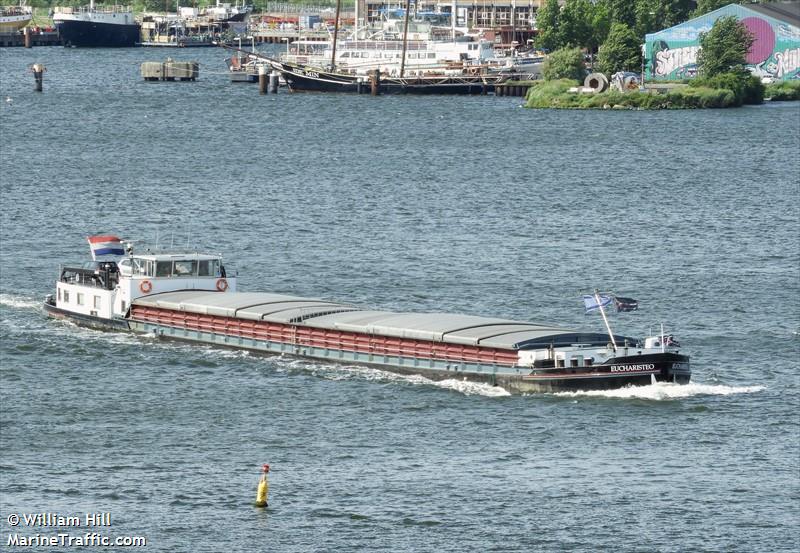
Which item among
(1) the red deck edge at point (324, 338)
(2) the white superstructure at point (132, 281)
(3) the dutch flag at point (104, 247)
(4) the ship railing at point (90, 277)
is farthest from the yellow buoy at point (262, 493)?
(3) the dutch flag at point (104, 247)

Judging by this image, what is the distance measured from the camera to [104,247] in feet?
273

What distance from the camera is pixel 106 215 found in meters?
115

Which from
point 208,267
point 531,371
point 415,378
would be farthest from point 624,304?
point 208,267

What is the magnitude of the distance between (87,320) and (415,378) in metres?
20.5

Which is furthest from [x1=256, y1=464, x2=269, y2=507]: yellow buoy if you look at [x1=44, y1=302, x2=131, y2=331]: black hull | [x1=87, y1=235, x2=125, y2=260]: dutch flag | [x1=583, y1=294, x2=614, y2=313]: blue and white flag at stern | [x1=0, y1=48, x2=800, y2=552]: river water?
[x1=87, y1=235, x2=125, y2=260]: dutch flag

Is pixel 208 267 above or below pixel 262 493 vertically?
above

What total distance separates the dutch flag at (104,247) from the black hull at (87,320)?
3.18 metres

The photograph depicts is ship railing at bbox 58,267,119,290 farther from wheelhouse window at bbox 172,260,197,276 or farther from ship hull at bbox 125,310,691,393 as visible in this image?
ship hull at bbox 125,310,691,393

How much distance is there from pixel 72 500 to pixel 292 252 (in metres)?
48.8

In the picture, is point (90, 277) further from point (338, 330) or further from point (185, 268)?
point (338, 330)

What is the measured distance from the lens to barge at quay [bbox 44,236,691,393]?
66000 mm

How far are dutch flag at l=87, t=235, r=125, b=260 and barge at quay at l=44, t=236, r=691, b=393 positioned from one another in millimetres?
51

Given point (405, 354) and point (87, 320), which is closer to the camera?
point (405, 354)

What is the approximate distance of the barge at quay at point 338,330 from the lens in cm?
6600
